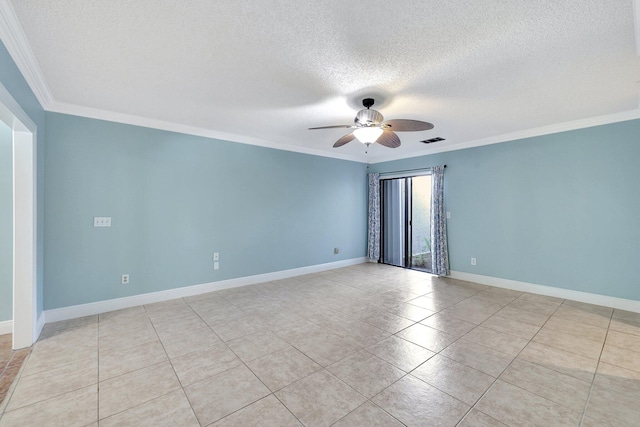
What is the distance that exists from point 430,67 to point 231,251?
12.0ft

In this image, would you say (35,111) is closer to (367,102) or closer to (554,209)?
(367,102)

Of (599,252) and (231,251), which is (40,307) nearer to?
(231,251)

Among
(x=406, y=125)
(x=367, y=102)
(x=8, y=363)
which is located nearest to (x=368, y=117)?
(x=367, y=102)

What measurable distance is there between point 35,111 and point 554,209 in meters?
6.47

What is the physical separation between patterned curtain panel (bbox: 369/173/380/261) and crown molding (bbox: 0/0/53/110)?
544cm

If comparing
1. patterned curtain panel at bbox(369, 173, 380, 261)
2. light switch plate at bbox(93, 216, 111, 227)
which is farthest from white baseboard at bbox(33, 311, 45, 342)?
patterned curtain panel at bbox(369, 173, 380, 261)

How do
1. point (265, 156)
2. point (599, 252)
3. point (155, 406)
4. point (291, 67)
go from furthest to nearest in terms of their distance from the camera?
1. point (265, 156)
2. point (599, 252)
3. point (291, 67)
4. point (155, 406)

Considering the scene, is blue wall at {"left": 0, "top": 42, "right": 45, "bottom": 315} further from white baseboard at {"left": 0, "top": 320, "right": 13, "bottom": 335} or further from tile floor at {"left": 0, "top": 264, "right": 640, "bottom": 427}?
tile floor at {"left": 0, "top": 264, "right": 640, "bottom": 427}

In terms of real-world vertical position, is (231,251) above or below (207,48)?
below

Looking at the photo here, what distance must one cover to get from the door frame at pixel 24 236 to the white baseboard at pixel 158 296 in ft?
1.99

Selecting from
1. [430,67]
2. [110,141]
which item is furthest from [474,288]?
[110,141]

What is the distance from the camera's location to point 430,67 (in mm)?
2248

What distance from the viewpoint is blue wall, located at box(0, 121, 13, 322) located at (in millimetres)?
2705

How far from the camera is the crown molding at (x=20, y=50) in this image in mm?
1644
